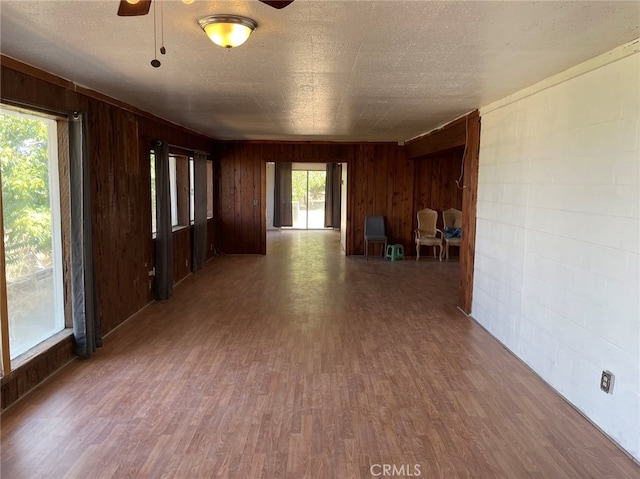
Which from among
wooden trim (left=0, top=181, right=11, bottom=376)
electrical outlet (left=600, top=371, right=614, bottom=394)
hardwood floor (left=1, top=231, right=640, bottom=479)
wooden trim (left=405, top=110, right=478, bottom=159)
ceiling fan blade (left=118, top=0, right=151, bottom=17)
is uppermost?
wooden trim (left=405, top=110, right=478, bottom=159)

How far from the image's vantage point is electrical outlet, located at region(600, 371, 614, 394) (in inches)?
106

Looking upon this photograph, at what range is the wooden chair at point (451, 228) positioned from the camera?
8492mm

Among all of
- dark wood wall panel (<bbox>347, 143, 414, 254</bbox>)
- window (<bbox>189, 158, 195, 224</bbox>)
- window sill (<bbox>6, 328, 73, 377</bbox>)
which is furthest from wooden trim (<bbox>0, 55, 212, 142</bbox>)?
dark wood wall panel (<bbox>347, 143, 414, 254</bbox>)

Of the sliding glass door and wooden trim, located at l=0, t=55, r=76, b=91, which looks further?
the sliding glass door

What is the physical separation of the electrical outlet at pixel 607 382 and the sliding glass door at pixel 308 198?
11580mm

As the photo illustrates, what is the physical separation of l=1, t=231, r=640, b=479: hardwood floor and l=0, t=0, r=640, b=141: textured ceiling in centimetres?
222

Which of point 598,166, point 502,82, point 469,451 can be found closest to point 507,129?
point 502,82

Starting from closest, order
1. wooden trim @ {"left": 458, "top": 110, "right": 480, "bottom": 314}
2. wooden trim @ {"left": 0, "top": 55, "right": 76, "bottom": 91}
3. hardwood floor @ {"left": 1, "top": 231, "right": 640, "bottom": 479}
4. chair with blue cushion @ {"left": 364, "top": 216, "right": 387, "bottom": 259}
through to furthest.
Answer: hardwood floor @ {"left": 1, "top": 231, "right": 640, "bottom": 479} → wooden trim @ {"left": 0, "top": 55, "right": 76, "bottom": 91} → wooden trim @ {"left": 458, "top": 110, "right": 480, "bottom": 314} → chair with blue cushion @ {"left": 364, "top": 216, "right": 387, "bottom": 259}

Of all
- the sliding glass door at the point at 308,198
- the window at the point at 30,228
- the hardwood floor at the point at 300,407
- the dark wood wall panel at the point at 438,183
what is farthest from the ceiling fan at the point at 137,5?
the sliding glass door at the point at 308,198

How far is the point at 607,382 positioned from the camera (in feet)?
8.91

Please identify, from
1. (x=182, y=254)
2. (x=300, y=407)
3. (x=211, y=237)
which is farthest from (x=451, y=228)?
(x=300, y=407)

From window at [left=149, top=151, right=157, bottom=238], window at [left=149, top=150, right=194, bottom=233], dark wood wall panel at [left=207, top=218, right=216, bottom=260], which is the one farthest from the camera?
dark wood wall panel at [left=207, top=218, right=216, bottom=260]

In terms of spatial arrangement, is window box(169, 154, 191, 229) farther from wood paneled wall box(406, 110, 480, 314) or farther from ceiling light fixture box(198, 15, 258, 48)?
ceiling light fixture box(198, 15, 258, 48)

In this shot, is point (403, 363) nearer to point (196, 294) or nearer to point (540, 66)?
point (540, 66)
